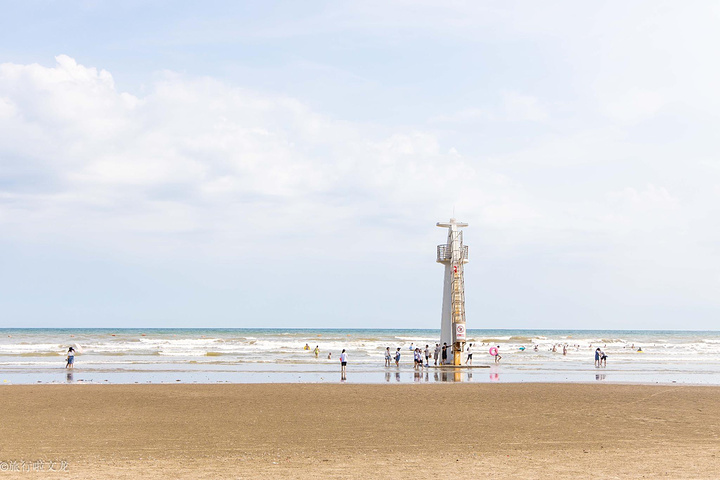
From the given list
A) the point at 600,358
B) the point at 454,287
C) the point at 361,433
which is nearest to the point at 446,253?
the point at 454,287

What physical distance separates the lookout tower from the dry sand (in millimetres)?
11781

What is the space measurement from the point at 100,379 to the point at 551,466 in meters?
20.7

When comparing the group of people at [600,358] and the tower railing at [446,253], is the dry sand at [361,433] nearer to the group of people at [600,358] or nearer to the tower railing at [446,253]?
the tower railing at [446,253]

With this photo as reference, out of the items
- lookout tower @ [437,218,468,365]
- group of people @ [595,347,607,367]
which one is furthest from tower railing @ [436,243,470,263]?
group of people @ [595,347,607,367]

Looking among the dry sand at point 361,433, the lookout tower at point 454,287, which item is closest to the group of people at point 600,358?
the lookout tower at point 454,287

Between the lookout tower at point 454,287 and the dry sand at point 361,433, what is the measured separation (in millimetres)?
11781

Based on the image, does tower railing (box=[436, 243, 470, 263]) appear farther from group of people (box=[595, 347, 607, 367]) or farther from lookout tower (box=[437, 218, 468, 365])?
group of people (box=[595, 347, 607, 367])

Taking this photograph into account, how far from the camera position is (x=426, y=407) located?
16953mm

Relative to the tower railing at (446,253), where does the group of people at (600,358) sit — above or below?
below

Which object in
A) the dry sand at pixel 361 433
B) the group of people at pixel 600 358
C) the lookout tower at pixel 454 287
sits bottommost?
the group of people at pixel 600 358

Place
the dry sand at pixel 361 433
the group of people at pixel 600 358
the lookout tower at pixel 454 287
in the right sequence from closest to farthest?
the dry sand at pixel 361 433 → the lookout tower at pixel 454 287 → the group of people at pixel 600 358

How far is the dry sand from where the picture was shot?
989 cm

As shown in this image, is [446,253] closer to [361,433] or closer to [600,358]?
[600,358]

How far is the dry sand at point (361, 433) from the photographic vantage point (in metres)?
9.89
